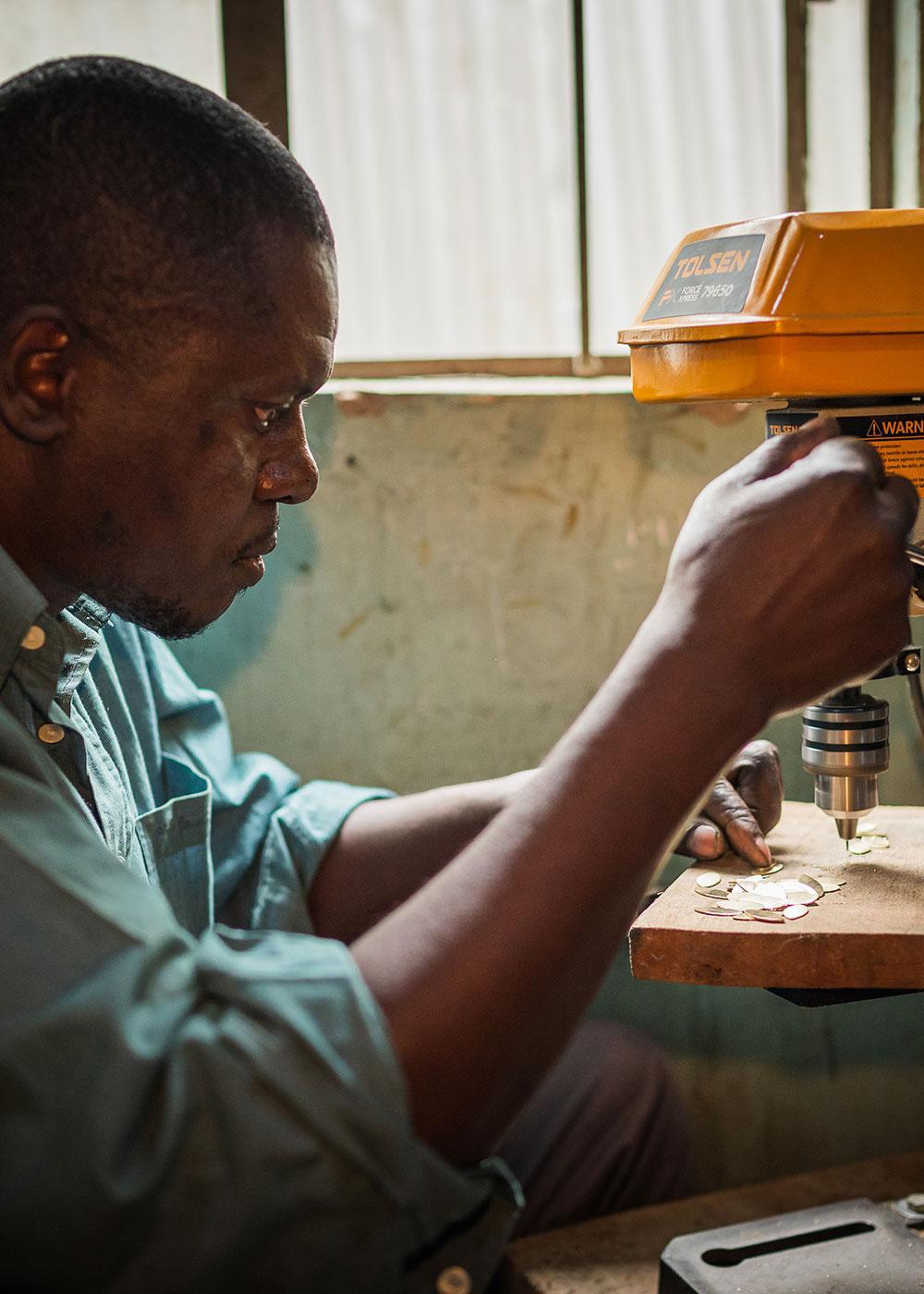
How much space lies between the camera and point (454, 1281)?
817mm

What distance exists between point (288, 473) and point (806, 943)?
1.96 ft

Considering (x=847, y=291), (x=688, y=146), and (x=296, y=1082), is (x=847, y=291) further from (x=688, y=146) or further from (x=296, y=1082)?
(x=688, y=146)

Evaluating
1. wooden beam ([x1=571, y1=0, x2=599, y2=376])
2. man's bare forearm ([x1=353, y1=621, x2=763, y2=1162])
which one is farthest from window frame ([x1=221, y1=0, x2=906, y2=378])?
man's bare forearm ([x1=353, y1=621, x2=763, y2=1162])

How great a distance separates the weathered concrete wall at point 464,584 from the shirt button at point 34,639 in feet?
2.38

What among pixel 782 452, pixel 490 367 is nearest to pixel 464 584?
pixel 490 367

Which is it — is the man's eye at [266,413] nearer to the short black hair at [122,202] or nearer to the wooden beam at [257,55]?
the short black hair at [122,202]

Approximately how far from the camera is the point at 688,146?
1916 mm

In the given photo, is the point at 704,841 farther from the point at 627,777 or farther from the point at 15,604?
the point at 15,604

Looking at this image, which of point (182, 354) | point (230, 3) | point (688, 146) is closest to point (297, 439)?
point (182, 354)

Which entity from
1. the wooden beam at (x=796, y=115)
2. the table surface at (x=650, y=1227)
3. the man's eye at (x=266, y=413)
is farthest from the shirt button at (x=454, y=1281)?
the wooden beam at (x=796, y=115)

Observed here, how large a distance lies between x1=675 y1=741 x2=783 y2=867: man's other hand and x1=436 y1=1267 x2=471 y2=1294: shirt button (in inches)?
21.0

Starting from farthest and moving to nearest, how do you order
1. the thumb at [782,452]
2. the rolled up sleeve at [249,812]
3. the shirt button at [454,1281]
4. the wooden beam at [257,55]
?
the wooden beam at [257,55], the rolled up sleeve at [249,812], the thumb at [782,452], the shirt button at [454,1281]

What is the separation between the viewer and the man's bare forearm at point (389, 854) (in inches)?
51.8

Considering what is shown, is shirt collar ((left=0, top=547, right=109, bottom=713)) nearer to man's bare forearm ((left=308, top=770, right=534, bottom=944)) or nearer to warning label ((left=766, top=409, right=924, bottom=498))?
man's bare forearm ((left=308, top=770, right=534, bottom=944))
